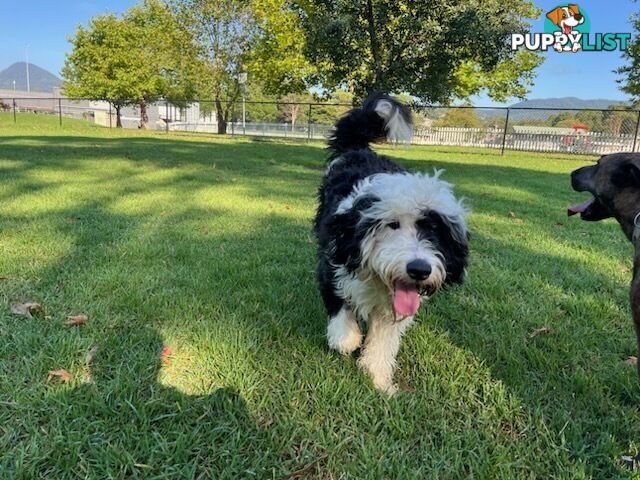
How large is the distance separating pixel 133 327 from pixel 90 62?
146 feet

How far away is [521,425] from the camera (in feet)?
7.73

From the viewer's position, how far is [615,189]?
2908 millimetres

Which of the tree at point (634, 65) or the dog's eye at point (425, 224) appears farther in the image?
the tree at point (634, 65)

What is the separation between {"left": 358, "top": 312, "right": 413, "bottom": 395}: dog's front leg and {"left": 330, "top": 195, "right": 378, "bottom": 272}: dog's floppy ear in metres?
0.42

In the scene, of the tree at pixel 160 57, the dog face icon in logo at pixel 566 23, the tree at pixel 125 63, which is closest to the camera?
the dog face icon in logo at pixel 566 23

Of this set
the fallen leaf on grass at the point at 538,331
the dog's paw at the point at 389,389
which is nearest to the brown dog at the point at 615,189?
the fallen leaf on grass at the point at 538,331

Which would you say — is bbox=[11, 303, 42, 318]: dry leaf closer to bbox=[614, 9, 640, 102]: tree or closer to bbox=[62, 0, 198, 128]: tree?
bbox=[614, 9, 640, 102]: tree

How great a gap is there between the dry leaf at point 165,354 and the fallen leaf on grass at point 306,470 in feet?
3.34

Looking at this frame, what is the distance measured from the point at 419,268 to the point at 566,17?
29.9m

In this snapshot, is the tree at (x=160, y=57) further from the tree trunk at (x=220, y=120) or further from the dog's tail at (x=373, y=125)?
the dog's tail at (x=373, y=125)

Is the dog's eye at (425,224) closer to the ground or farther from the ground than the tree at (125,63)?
closer to the ground

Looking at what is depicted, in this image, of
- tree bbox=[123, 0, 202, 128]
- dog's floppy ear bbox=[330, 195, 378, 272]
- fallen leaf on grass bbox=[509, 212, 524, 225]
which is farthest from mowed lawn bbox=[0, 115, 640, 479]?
tree bbox=[123, 0, 202, 128]

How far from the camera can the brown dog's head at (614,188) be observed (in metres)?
2.79

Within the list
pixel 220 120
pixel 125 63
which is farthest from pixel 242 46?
pixel 125 63
